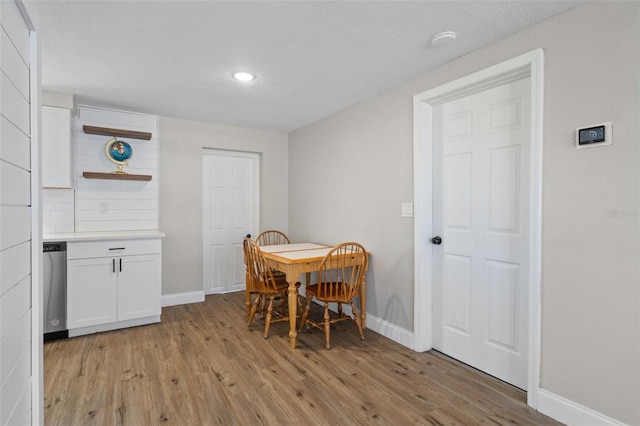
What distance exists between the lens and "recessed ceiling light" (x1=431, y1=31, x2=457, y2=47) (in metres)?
2.07

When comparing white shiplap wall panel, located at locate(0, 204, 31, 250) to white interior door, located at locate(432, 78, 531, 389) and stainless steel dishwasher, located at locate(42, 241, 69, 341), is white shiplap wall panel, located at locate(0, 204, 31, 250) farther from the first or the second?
white interior door, located at locate(432, 78, 531, 389)

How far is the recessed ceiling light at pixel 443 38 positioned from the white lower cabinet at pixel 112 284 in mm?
3147

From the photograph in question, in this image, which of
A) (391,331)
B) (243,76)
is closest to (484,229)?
(391,331)

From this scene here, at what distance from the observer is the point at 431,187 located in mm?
2770

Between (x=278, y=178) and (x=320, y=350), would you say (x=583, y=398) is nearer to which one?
(x=320, y=350)

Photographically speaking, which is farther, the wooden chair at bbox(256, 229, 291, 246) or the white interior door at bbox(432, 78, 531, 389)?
the wooden chair at bbox(256, 229, 291, 246)

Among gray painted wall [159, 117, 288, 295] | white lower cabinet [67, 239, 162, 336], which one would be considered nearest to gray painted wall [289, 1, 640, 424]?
gray painted wall [159, 117, 288, 295]

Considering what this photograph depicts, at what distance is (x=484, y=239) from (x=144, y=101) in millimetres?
3514

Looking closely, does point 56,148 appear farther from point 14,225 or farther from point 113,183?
point 14,225

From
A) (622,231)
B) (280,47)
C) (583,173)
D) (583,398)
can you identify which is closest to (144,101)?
(280,47)

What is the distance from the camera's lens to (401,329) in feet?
9.63

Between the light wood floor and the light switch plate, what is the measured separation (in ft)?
3.84

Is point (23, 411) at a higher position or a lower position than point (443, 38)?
lower

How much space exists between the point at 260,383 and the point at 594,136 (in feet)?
8.26
